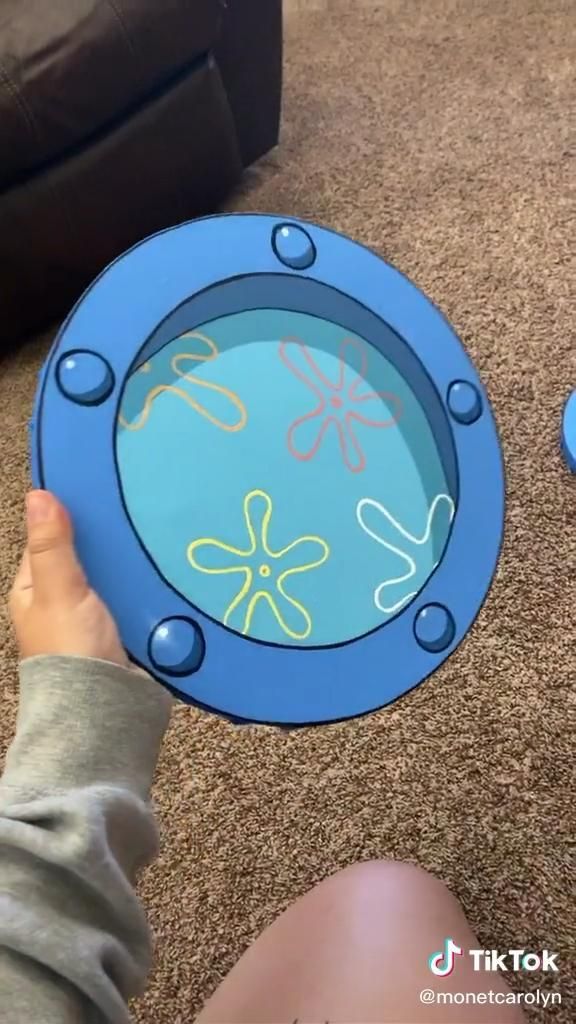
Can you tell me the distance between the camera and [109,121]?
1.00 meters

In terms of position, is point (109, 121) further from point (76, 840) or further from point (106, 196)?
point (76, 840)

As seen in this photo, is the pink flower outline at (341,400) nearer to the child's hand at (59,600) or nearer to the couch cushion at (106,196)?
the child's hand at (59,600)

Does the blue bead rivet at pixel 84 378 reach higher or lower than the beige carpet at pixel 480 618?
higher

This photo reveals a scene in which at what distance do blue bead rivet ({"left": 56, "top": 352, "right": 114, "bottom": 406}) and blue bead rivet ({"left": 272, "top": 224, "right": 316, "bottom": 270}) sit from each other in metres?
0.15

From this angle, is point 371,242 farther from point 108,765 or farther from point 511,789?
point 108,765

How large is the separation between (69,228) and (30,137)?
0.38ft

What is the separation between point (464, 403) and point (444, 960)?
13.8 inches

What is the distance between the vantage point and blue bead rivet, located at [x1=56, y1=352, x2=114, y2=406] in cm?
52

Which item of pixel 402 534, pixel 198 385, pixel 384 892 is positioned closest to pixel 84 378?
pixel 198 385

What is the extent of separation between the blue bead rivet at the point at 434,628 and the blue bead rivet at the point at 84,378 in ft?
0.78

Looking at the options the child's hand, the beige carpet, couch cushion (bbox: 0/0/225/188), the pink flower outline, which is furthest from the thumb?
couch cushion (bbox: 0/0/225/188)

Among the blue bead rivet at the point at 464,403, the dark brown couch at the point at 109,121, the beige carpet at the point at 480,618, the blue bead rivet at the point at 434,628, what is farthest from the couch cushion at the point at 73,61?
the blue bead rivet at the point at 434,628

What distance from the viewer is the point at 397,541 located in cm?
60

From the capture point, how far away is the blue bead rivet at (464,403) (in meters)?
0.63
